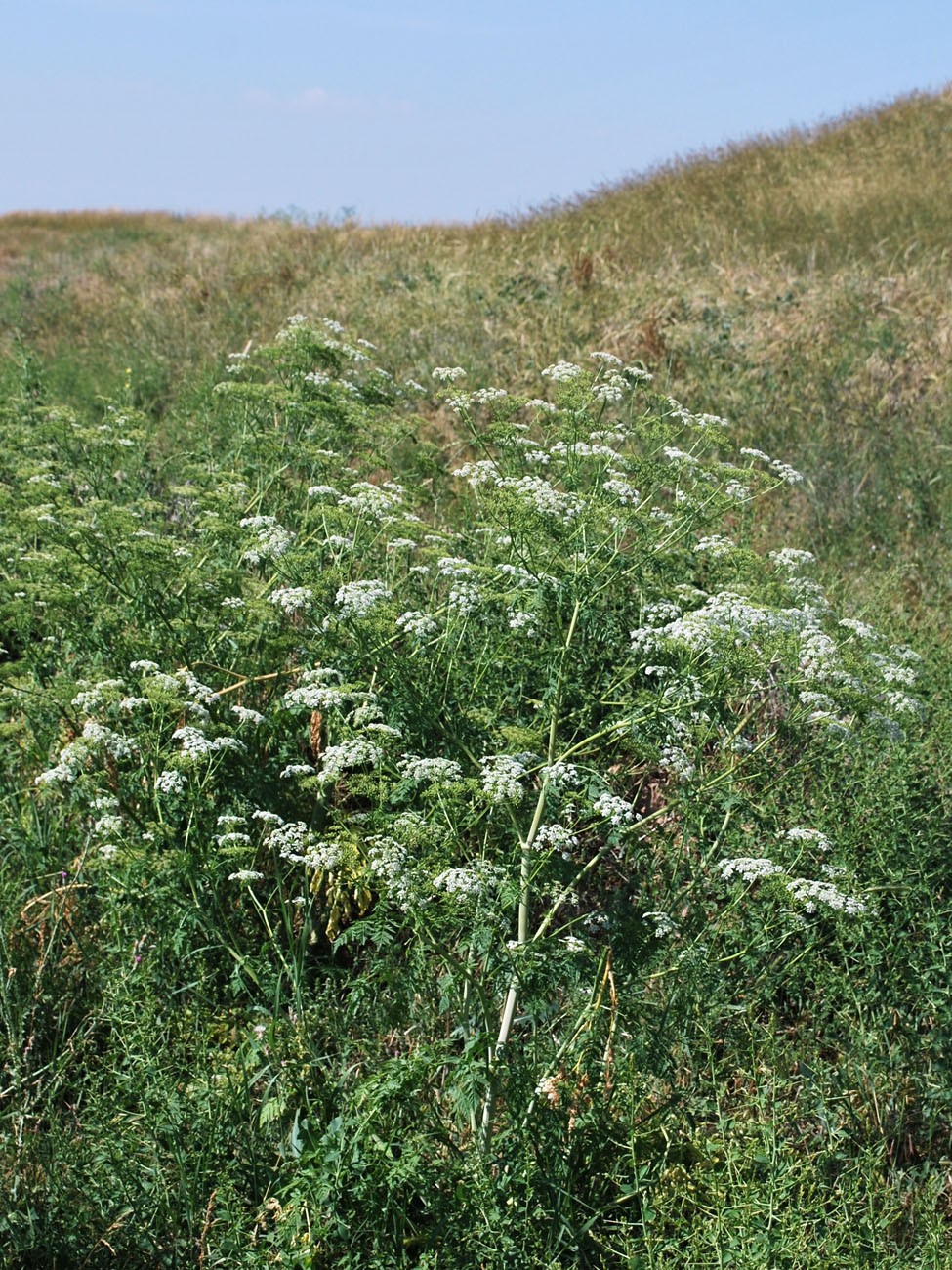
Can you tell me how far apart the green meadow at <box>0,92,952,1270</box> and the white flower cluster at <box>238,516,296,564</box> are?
2 centimetres

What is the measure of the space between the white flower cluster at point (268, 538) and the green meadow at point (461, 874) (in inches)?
0.8

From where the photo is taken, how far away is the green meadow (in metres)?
3.15

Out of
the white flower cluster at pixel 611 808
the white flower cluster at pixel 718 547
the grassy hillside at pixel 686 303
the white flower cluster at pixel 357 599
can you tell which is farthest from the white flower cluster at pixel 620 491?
the grassy hillside at pixel 686 303

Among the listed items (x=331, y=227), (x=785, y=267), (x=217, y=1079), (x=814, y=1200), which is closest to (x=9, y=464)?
(x=217, y=1079)

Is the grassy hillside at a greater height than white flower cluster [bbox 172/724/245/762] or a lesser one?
greater

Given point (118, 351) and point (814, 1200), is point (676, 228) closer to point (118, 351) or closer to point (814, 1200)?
point (118, 351)

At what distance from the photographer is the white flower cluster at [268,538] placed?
13.5 feet

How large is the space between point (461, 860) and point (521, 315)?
23.2ft

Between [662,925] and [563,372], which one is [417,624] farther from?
[563,372]

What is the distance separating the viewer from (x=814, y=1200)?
2.98 metres

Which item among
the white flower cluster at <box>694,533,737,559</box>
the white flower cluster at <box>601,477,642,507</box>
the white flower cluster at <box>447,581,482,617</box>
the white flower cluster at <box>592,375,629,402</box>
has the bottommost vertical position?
the white flower cluster at <box>694,533,737,559</box>

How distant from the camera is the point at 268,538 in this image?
452 centimetres

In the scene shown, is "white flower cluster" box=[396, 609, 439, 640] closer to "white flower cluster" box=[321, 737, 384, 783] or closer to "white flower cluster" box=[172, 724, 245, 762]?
"white flower cluster" box=[321, 737, 384, 783]

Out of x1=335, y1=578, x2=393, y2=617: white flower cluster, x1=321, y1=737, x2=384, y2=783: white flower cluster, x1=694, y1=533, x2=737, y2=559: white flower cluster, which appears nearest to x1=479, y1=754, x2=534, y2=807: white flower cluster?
x1=321, y1=737, x2=384, y2=783: white flower cluster
